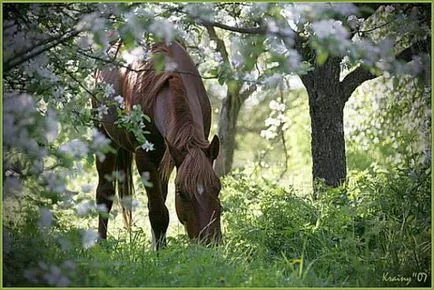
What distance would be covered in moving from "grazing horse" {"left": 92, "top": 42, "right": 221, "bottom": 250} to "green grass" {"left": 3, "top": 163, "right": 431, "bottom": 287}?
272 millimetres

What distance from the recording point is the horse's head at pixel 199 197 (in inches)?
184

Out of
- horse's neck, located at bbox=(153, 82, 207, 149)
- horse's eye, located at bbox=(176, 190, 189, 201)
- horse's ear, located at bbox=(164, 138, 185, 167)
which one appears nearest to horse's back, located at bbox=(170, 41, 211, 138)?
horse's neck, located at bbox=(153, 82, 207, 149)

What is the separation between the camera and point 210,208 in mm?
4691

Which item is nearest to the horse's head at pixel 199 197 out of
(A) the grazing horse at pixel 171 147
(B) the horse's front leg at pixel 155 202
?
(A) the grazing horse at pixel 171 147

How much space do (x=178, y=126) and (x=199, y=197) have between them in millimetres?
726

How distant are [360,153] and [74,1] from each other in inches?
332

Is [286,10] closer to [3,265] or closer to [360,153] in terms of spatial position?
[3,265]

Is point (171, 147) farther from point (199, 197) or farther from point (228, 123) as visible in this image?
point (228, 123)

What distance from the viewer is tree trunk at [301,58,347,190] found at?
644cm

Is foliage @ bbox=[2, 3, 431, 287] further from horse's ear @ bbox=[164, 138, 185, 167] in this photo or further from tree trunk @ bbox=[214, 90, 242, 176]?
tree trunk @ bbox=[214, 90, 242, 176]

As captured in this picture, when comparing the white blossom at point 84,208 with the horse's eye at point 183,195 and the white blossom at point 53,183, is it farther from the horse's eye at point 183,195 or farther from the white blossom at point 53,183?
the horse's eye at point 183,195

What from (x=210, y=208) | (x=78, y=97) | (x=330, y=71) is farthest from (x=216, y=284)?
(x=330, y=71)

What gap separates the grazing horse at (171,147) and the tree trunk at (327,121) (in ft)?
3.40

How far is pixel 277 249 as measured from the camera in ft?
15.7
